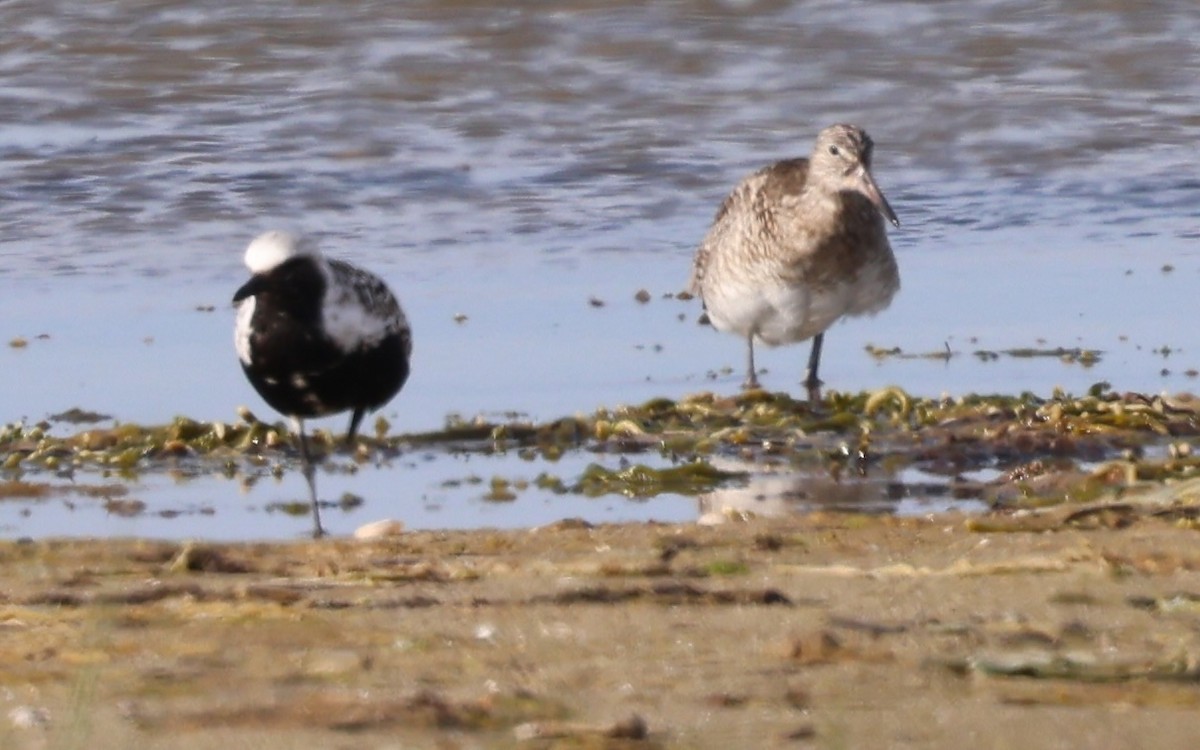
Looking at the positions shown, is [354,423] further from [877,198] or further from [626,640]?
[626,640]

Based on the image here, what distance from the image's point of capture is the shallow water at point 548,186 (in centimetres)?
808

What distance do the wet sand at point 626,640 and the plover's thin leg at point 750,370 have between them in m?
2.75

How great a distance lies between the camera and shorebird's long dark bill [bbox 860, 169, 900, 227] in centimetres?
816

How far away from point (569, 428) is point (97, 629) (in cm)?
308

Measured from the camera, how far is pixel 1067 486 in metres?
6.27

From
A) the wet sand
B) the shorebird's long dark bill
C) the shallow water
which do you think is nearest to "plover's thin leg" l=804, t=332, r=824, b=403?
the shallow water

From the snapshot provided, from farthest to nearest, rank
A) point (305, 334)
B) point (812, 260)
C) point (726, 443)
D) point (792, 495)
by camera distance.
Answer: point (812, 260)
point (726, 443)
point (305, 334)
point (792, 495)

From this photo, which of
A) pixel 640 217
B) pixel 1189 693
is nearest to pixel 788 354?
pixel 640 217

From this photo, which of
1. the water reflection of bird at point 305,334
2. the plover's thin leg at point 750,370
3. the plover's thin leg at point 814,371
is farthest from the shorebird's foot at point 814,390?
the water reflection of bird at point 305,334

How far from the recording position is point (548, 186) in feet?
37.8

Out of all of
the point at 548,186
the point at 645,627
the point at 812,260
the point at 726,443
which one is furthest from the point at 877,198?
the point at 645,627

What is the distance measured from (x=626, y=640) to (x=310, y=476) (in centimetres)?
264

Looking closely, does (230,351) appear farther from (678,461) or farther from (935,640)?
(935,640)

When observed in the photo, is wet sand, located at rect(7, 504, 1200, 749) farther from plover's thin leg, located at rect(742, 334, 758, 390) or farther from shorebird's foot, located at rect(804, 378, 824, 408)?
plover's thin leg, located at rect(742, 334, 758, 390)
